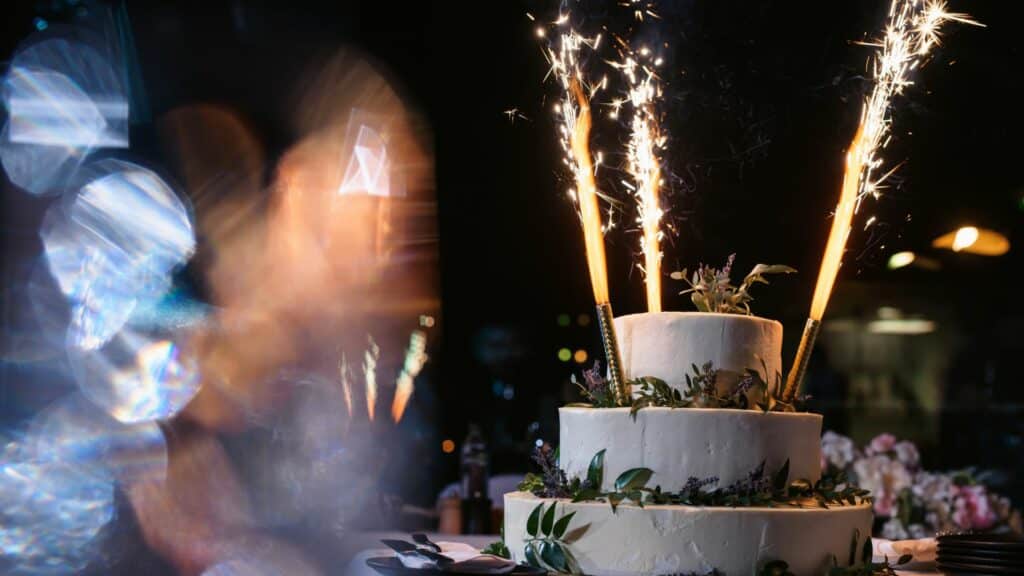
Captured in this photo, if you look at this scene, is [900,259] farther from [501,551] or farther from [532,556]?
[532,556]

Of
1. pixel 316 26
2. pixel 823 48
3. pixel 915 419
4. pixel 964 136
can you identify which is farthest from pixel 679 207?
pixel 915 419

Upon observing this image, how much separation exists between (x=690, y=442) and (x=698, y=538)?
0.31 m

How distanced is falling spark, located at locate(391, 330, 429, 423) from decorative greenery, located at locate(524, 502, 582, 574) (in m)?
5.70

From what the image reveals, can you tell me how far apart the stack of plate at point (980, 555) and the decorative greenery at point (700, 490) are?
380 millimetres

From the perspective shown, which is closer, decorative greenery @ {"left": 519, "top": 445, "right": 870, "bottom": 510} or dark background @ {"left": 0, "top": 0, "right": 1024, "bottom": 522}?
decorative greenery @ {"left": 519, "top": 445, "right": 870, "bottom": 510}

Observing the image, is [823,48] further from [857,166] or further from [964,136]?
[964,136]

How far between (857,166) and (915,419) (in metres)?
6.06

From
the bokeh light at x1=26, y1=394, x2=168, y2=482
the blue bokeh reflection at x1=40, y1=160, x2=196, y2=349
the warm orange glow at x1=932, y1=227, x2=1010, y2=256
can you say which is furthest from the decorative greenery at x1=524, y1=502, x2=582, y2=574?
the warm orange glow at x1=932, y1=227, x2=1010, y2=256

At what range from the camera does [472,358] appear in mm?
9352

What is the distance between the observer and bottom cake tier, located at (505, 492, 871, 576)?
10.3 feet

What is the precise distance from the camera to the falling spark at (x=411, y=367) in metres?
9.06

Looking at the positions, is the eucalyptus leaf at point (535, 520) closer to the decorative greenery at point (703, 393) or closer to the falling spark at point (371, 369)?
the decorative greenery at point (703, 393)

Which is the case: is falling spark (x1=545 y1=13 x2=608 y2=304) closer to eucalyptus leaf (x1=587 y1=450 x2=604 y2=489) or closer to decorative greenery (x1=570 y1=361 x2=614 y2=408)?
decorative greenery (x1=570 y1=361 x2=614 y2=408)

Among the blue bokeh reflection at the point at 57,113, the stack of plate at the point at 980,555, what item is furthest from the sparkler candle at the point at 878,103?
the blue bokeh reflection at the point at 57,113
